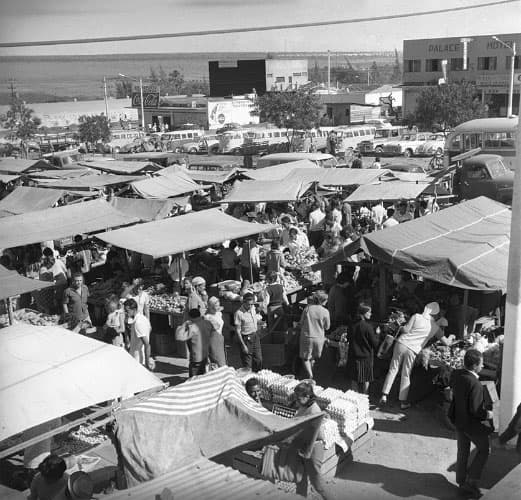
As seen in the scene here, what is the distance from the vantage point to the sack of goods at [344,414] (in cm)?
678

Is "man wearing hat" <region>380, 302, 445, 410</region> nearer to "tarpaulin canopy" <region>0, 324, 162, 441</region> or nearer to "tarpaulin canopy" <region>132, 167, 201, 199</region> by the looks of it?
"tarpaulin canopy" <region>0, 324, 162, 441</region>

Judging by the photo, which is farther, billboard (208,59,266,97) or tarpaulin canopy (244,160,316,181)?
billboard (208,59,266,97)

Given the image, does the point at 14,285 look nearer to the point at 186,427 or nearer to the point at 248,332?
the point at 248,332

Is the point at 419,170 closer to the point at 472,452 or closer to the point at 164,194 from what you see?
the point at 164,194

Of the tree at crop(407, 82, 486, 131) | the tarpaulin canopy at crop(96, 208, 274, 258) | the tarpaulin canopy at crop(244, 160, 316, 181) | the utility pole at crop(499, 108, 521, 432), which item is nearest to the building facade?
the tree at crop(407, 82, 486, 131)

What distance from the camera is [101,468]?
6.23 metres

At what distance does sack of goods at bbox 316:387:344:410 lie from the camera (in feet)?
22.8

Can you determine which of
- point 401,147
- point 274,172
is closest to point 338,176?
point 274,172

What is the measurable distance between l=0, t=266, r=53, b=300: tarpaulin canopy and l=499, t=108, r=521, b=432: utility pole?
559cm

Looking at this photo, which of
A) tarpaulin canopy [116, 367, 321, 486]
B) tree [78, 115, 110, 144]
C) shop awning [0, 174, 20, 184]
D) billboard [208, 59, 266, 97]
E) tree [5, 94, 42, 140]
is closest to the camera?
tarpaulin canopy [116, 367, 321, 486]

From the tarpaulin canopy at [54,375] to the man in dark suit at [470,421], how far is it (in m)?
2.58

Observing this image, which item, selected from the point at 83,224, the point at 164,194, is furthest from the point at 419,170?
the point at 83,224

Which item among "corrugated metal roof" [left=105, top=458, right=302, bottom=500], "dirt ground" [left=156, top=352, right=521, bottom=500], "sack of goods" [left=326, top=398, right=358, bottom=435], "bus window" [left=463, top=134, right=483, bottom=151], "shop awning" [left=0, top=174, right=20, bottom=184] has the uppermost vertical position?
"bus window" [left=463, top=134, right=483, bottom=151]

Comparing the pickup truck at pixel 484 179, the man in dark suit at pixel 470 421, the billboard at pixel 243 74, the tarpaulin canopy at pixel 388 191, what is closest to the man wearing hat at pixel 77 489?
the man in dark suit at pixel 470 421
